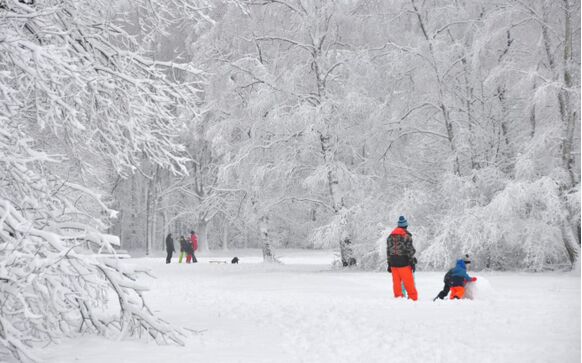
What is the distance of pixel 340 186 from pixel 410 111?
3.23m

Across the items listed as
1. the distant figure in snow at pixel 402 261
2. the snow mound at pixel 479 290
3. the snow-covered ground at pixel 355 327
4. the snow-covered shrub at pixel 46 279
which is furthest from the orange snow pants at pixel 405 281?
Answer: the snow-covered shrub at pixel 46 279

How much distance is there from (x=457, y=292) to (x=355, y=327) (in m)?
4.12

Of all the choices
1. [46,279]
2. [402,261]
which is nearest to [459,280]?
[402,261]

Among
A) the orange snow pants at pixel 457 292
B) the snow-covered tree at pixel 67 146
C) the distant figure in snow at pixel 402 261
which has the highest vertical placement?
the snow-covered tree at pixel 67 146

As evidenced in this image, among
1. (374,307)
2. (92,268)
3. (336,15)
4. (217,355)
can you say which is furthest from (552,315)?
(336,15)

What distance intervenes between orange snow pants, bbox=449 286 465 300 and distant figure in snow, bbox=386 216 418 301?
2.22 ft

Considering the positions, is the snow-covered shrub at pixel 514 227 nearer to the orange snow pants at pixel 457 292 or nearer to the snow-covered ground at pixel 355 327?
the snow-covered ground at pixel 355 327

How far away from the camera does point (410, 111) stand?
63.3 ft

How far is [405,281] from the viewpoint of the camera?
37.6 feet

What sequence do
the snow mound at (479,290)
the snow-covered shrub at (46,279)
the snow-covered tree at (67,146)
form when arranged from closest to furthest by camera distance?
the snow-covered shrub at (46,279) → the snow-covered tree at (67,146) → the snow mound at (479,290)

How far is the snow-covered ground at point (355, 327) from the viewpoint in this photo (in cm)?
596

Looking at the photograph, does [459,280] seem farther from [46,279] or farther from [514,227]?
[46,279]

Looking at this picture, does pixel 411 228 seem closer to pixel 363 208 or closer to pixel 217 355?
pixel 363 208

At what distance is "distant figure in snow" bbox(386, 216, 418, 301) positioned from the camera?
11430 millimetres
